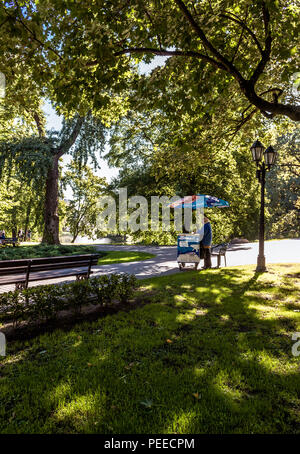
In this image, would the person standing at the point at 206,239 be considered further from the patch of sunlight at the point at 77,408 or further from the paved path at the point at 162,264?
the patch of sunlight at the point at 77,408

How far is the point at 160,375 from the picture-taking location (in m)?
3.08

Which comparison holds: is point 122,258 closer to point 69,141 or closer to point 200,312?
point 69,141

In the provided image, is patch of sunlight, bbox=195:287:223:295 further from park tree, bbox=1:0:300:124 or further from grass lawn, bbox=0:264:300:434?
park tree, bbox=1:0:300:124

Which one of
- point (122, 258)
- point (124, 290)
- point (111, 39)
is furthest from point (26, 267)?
point (122, 258)

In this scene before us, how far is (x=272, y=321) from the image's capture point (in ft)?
15.9

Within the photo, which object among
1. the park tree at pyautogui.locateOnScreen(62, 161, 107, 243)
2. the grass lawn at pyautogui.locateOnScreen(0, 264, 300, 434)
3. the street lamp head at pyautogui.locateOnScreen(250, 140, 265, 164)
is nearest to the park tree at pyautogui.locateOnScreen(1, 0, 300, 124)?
the street lamp head at pyautogui.locateOnScreen(250, 140, 265, 164)

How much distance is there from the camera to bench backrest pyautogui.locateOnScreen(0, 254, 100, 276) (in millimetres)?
5328

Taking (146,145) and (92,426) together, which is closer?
(92,426)

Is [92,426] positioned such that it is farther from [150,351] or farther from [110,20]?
[110,20]

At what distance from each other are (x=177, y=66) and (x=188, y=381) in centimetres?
683

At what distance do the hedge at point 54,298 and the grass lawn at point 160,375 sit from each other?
53 cm

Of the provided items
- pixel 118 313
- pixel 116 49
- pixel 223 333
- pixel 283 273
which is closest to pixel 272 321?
pixel 223 333

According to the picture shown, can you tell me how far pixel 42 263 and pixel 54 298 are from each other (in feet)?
4.54

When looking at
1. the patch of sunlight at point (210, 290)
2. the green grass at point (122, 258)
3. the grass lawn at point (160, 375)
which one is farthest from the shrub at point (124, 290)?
the green grass at point (122, 258)
